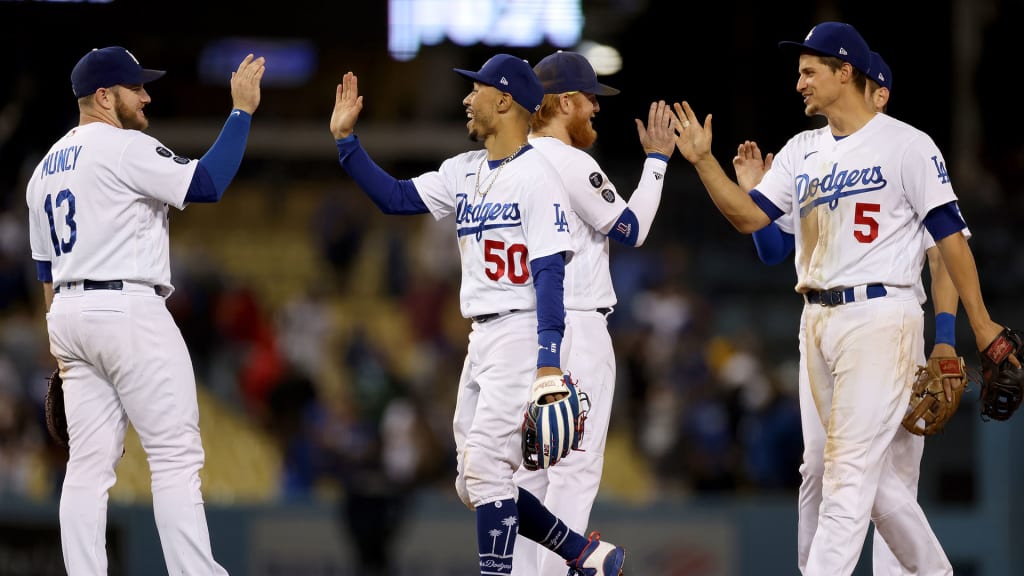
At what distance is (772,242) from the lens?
5.79 metres

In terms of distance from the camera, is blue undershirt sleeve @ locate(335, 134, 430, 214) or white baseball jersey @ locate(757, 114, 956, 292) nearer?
white baseball jersey @ locate(757, 114, 956, 292)

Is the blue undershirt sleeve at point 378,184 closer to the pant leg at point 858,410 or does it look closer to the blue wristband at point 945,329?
the pant leg at point 858,410

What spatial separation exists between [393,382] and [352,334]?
54.4 inches

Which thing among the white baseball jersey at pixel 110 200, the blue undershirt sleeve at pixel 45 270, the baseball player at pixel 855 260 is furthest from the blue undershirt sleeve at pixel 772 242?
the blue undershirt sleeve at pixel 45 270

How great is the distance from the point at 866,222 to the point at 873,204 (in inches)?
2.8

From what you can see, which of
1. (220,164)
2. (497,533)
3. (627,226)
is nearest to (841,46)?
(627,226)

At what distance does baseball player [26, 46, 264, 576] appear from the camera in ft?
16.3

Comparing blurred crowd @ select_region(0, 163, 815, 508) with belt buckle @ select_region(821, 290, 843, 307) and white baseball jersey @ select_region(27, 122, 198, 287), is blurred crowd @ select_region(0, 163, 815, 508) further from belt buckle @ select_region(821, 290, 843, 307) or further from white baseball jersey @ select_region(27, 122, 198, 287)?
belt buckle @ select_region(821, 290, 843, 307)

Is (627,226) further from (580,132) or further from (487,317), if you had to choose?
(487,317)

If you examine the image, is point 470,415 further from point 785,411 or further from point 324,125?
point 324,125

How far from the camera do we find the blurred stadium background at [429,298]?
32.5 feet

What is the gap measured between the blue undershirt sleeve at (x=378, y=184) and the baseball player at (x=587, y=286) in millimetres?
549

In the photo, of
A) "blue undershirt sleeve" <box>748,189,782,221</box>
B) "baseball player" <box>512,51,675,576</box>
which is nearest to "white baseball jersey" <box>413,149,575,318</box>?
"baseball player" <box>512,51,675,576</box>

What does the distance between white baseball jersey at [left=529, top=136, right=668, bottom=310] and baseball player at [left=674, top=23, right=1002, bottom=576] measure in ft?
1.12
